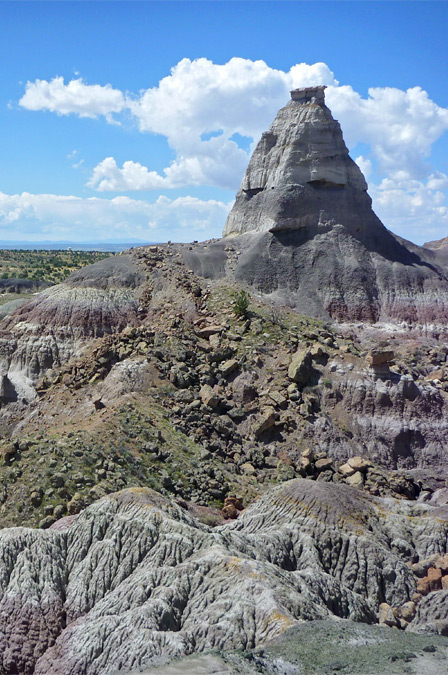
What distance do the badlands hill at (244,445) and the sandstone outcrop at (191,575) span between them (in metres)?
0.06

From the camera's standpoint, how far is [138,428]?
26453 millimetres

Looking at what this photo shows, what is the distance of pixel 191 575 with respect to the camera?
52.0 feet

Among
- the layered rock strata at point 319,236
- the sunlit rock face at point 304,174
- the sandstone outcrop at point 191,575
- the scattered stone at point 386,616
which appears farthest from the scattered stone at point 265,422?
the sunlit rock face at point 304,174

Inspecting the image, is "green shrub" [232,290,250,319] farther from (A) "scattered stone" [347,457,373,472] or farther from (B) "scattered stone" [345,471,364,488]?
(B) "scattered stone" [345,471,364,488]

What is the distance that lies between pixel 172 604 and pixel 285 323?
943 inches

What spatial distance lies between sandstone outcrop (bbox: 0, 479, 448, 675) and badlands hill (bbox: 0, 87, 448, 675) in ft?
0.19

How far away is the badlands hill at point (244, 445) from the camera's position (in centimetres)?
1498

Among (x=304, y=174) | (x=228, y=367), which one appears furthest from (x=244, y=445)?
(x=304, y=174)

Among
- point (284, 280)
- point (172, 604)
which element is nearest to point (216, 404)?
point (172, 604)

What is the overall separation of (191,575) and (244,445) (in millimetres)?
12955

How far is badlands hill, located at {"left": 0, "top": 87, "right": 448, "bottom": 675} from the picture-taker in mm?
14977

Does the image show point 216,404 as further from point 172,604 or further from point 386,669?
point 386,669

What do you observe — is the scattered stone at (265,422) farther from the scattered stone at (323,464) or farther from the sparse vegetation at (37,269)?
the sparse vegetation at (37,269)

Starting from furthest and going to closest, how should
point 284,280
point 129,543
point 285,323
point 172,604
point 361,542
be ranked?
point 284,280, point 285,323, point 361,542, point 129,543, point 172,604
